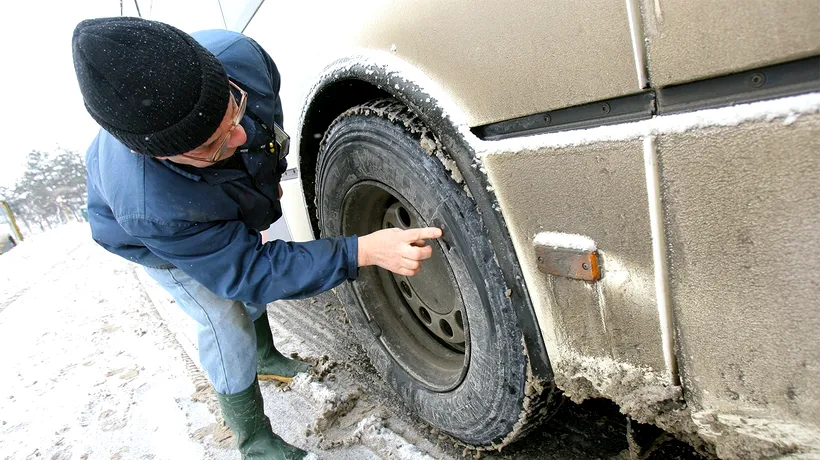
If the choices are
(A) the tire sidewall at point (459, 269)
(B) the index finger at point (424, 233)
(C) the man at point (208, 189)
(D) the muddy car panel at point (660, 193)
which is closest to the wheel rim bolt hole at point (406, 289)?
(A) the tire sidewall at point (459, 269)

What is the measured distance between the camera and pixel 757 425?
0.78m

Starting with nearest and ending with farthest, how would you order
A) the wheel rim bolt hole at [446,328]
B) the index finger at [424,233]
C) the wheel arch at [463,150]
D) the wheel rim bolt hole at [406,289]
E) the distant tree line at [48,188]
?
1. the wheel arch at [463,150]
2. the index finger at [424,233]
3. the wheel rim bolt hole at [446,328]
4. the wheel rim bolt hole at [406,289]
5. the distant tree line at [48,188]

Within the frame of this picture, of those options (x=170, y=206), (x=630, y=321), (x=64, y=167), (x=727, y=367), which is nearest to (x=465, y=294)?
(x=630, y=321)

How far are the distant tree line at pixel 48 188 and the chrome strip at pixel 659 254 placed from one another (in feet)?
216

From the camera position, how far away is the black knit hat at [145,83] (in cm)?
108

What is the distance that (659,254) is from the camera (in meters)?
0.81

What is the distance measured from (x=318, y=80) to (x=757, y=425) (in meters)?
1.48

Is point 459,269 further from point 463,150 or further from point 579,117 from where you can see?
point 579,117

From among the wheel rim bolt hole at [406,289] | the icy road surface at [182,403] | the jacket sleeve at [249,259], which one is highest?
the jacket sleeve at [249,259]

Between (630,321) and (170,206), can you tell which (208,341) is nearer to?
(170,206)

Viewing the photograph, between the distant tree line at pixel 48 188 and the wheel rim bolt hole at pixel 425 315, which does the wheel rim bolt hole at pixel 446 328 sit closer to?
the wheel rim bolt hole at pixel 425 315

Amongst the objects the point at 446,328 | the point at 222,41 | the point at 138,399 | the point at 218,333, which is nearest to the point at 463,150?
the point at 446,328

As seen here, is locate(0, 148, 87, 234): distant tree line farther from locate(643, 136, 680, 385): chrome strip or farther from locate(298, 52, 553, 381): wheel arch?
locate(643, 136, 680, 385): chrome strip

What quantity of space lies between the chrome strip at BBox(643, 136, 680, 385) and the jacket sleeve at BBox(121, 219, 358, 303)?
829mm
